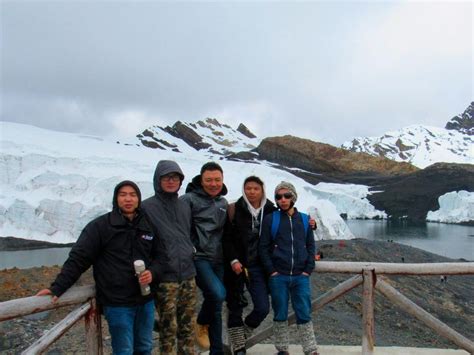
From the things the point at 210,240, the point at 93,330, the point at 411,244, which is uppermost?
the point at 210,240

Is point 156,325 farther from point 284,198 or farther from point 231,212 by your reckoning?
point 284,198

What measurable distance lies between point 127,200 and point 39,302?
0.96 m

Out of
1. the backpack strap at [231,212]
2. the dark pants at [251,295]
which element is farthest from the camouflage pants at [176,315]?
the backpack strap at [231,212]

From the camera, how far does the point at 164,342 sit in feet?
12.1

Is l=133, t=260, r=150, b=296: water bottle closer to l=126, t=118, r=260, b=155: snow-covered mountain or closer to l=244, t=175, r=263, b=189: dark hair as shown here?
l=244, t=175, r=263, b=189: dark hair

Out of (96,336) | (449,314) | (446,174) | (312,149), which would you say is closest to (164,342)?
(96,336)

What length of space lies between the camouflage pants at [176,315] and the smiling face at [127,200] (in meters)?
Answer: 0.68

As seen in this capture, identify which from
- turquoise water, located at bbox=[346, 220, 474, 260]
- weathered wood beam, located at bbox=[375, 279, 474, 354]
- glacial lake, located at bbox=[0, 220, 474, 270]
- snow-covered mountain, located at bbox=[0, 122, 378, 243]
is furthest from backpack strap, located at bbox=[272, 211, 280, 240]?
turquoise water, located at bbox=[346, 220, 474, 260]

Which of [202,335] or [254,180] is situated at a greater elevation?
[254,180]

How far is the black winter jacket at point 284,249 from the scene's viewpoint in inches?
161

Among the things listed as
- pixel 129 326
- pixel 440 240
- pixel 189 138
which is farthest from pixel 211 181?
pixel 189 138

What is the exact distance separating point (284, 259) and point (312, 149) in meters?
125

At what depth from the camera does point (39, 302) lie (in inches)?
123

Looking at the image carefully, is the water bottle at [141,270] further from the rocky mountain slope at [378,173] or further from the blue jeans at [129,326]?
the rocky mountain slope at [378,173]
